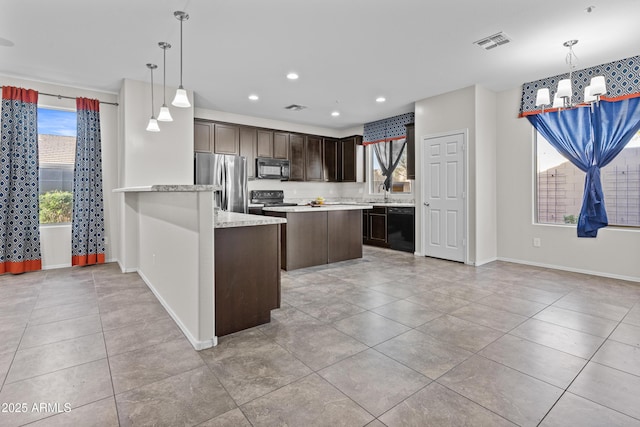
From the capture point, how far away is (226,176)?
5.57 metres

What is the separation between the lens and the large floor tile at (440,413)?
1475 mm

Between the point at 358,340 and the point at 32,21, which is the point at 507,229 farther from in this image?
the point at 32,21

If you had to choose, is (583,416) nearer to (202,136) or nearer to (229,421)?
(229,421)

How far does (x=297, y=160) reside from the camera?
7.06 m

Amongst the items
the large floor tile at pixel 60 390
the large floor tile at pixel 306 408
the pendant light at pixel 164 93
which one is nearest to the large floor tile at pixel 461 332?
the large floor tile at pixel 306 408

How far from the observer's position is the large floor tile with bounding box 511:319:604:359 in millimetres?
2186

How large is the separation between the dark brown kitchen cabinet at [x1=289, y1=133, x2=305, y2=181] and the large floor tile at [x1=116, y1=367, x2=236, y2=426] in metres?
5.45

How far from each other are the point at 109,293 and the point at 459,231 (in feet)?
15.5

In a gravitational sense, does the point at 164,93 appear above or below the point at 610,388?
above

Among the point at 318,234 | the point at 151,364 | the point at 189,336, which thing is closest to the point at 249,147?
the point at 318,234

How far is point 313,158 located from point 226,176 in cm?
237

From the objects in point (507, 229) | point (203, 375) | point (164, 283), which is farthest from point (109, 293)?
point (507, 229)

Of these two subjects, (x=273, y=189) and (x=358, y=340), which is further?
(x=273, y=189)

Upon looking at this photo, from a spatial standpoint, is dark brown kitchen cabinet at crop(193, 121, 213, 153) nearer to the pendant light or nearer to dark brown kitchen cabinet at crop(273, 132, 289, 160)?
the pendant light
